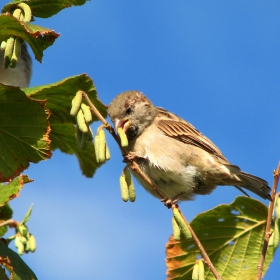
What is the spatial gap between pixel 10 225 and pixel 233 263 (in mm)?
1361

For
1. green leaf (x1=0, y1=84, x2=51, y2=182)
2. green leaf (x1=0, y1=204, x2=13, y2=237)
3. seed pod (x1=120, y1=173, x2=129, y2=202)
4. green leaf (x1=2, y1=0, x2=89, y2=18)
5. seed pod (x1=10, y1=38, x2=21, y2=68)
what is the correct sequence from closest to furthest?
seed pod (x1=120, y1=173, x2=129, y2=202) → seed pod (x1=10, y1=38, x2=21, y2=68) → green leaf (x1=0, y1=84, x2=51, y2=182) → green leaf (x1=2, y1=0, x2=89, y2=18) → green leaf (x1=0, y1=204, x2=13, y2=237)

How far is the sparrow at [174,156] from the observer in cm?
423

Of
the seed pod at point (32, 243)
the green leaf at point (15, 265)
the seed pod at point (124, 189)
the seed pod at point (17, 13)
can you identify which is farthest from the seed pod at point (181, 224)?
the seed pod at point (17, 13)

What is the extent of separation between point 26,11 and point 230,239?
1867 mm

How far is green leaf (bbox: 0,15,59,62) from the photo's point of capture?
2551 mm

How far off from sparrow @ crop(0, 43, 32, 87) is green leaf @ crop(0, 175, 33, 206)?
234 centimetres

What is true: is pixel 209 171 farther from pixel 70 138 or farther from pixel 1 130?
pixel 1 130

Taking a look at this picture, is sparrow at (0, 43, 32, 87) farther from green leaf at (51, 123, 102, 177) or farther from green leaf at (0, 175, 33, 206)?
green leaf at (0, 175, 33, 206)

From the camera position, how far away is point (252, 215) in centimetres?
348

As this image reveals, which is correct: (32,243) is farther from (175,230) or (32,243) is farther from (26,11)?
(26,11)

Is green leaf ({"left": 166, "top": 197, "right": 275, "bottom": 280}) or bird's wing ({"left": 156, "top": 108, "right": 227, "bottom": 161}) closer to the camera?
green leaf ({"left": 166, "top": 197, "right": 275, "bottom": 280})

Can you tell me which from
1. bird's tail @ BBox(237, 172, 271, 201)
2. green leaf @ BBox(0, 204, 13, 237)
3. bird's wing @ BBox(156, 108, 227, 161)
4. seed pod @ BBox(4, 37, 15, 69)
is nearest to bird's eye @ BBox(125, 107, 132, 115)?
bird's wing @ BBox(156, 108, 227, 161)

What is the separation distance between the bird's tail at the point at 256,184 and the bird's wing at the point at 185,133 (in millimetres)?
248

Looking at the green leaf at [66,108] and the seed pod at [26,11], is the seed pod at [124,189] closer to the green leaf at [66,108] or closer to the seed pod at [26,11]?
the green leaf at [66,108]
